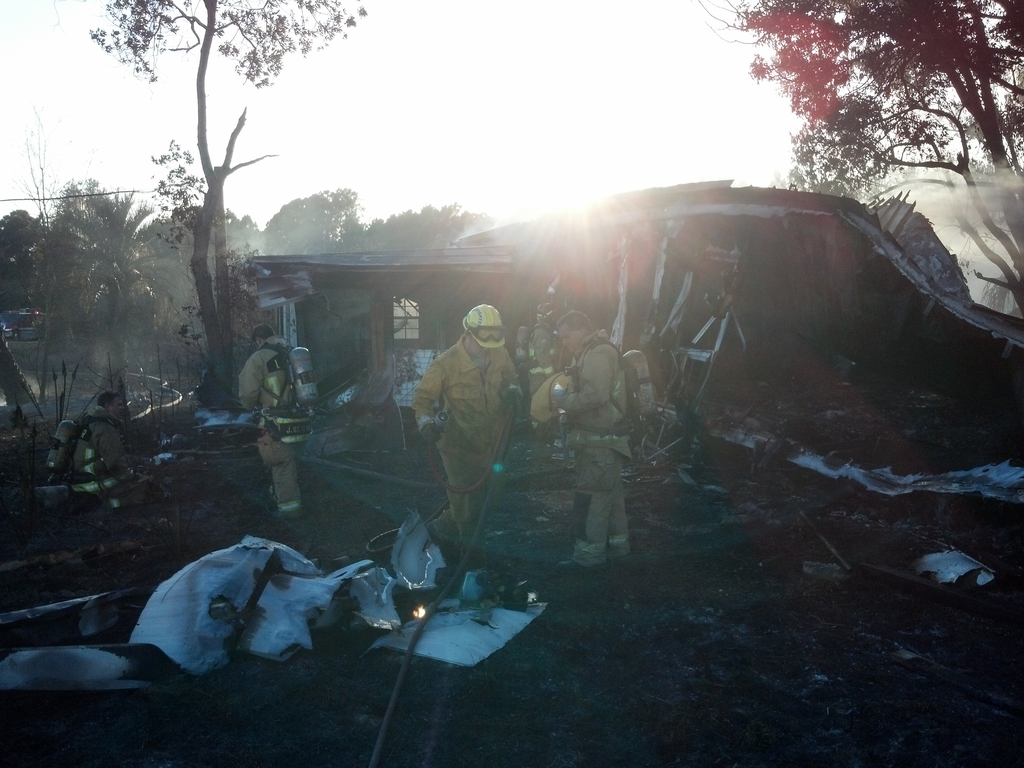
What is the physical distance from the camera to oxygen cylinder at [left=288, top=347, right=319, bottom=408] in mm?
7328

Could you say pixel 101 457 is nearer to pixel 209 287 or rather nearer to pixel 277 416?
pixel 277 416

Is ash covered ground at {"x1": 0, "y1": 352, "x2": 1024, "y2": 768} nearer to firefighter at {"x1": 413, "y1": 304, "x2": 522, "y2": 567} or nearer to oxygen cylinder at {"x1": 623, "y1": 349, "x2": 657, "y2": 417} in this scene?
firefighter at {"x1": 413, "y1": 304, "x2": 522, "y2": 567}

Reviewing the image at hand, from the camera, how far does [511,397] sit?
598 cm

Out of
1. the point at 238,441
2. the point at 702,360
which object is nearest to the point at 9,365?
the point at 238,441

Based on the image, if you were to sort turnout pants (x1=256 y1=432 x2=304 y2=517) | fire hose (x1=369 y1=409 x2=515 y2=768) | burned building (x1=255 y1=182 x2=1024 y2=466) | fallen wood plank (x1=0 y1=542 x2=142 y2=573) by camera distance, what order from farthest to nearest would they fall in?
1. burned building (x1=255 y1=182 x2=1024 y2=466)
2. turnout pants (x1=256 y1=432 x2=304 y2=517)
3. fallen wood plank (x1=0 y1=542 x2=142 y2=573)
4. fire hose (x1=369 y1=409 x2=515 y2=768)

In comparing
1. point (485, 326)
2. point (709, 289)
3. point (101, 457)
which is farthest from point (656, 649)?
point (709, 289)

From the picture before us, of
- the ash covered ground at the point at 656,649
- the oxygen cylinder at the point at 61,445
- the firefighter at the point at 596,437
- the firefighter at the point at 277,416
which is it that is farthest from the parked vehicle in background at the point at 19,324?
the firefighter at the point at 596,437

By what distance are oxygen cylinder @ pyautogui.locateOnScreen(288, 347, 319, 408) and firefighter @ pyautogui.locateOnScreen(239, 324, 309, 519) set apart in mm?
100

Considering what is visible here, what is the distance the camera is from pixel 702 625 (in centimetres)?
504

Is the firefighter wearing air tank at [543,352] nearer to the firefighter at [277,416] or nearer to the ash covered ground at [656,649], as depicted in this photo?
→ the ash covered ground at [656,649]

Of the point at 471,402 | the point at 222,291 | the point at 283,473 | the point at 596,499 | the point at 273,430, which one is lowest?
the point at 283,473

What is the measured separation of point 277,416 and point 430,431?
2325 mm

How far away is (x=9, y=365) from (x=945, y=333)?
1896 cm

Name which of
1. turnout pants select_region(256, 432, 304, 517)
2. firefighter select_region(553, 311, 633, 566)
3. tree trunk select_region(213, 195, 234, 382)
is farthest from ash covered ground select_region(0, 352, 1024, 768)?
tree trunk select_region(213, 195, 234, 382)
